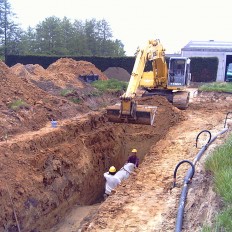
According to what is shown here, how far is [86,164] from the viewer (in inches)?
447

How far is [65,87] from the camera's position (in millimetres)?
17266

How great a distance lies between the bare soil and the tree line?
28461mm

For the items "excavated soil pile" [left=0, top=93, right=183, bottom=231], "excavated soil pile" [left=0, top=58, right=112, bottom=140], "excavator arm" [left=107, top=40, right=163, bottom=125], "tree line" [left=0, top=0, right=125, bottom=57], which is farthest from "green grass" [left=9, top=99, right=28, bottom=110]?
"tree line" [left=0, top=0, right=125, bottom=57]

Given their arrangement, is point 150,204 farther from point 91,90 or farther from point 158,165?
point 91,90

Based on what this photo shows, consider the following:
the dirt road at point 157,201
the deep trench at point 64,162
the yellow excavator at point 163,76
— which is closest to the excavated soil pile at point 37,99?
the deep trench at point 64,162

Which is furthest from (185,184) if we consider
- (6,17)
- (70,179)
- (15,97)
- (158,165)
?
(6,17)

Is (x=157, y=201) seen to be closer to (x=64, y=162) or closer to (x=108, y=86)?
(x=64, y=162)

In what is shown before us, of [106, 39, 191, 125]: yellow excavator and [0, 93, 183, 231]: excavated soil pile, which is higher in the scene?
[106, 39, 191, 125]: yellow excavator

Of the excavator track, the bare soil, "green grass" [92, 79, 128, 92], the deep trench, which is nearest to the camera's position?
the bare soil

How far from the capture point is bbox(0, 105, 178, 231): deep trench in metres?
8.59

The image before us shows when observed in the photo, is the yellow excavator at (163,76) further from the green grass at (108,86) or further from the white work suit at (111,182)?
the white work suit at (111,182)

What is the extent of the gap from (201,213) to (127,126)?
30.5 feet

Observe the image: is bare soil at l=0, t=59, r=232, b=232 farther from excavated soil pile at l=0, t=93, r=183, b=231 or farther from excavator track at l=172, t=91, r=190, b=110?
excavator track at l=172, t=91, r=190, b=110

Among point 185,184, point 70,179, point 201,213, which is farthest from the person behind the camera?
point 70,179
